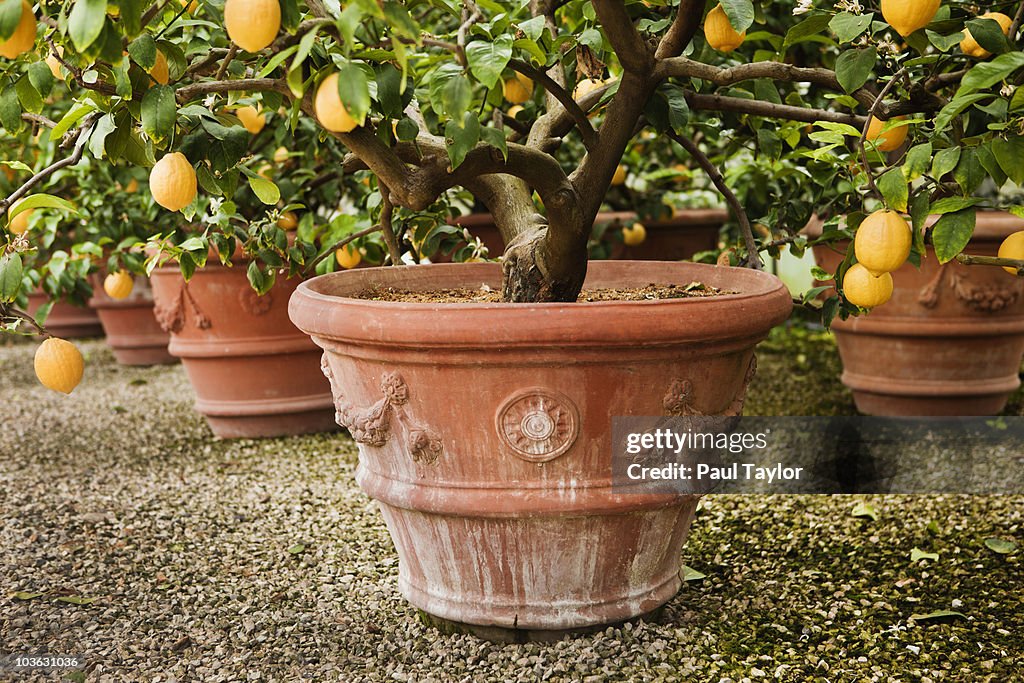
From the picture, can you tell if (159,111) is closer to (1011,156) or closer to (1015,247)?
(1011,156)

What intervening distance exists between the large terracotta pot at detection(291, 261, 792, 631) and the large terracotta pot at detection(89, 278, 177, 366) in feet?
9.22

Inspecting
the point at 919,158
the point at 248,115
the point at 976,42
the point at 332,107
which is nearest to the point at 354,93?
the point at 332,107

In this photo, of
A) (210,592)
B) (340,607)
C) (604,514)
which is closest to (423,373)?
(604,514)

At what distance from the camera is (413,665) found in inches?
61.5

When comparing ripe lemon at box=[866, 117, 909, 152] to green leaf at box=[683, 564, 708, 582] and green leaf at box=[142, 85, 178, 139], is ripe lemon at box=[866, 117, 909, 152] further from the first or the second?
green leaf at box=[142, 85, 178, 139]

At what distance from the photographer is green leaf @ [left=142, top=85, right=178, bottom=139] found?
1.23 m

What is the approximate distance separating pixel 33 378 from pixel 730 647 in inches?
136

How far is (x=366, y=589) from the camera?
187cm

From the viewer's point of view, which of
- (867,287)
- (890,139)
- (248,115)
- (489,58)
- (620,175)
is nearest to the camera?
(489,58)

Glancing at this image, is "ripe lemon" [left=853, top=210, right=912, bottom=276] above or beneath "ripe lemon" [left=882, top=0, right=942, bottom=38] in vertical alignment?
beneath

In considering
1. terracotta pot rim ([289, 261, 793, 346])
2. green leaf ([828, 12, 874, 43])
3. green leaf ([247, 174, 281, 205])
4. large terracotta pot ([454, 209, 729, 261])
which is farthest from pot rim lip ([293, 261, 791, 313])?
large terracotta pot ([454, 209, 729, 261])

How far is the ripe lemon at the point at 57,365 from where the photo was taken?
1472mm

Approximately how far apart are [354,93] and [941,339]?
2224 millimetres

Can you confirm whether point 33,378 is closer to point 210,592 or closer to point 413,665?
point 210,592
